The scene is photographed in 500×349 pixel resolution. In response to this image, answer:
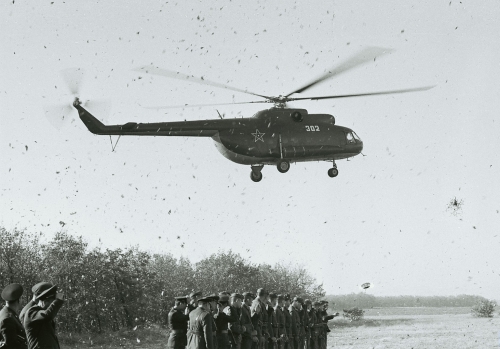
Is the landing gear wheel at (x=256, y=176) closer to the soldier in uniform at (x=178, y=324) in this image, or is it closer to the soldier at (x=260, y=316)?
the soldier at (x=260, y=316)

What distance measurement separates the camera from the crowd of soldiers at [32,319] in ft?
23.7

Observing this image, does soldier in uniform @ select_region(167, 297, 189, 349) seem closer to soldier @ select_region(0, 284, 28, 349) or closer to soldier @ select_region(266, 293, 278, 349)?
soldier @ select_region(266, 293, 278, 349)

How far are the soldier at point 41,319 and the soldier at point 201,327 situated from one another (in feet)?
15.8

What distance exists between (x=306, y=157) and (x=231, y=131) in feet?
10.4

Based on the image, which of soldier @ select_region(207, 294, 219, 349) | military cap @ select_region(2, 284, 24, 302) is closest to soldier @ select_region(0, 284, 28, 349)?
military cap @ select_region(2, 284, 24, 302)

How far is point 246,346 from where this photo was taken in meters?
15.2

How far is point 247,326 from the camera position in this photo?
1470 cm

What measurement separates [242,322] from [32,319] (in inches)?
294

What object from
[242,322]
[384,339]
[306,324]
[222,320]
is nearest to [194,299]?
[222,320]

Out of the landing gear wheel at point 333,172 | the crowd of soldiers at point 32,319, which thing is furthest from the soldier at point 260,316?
the landing gear wheel at point 333,172

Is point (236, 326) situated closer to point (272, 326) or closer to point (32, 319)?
point (272, 326)

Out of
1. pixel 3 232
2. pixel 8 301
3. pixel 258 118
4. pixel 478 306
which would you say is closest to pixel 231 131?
pixel 258 118

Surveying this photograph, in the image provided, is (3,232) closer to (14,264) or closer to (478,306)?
(14,264)

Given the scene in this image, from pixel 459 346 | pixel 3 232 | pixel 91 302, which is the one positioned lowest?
pixel 459 346
